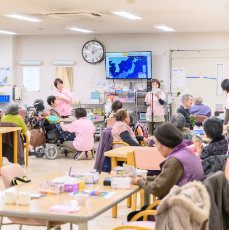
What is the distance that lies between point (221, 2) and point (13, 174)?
6.04 metres

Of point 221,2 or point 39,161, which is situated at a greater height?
point 221,2

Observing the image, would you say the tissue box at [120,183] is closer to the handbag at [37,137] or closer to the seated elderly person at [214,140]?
the seated elderly person at [214,140]

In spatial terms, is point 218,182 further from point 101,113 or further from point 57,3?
point 101,113

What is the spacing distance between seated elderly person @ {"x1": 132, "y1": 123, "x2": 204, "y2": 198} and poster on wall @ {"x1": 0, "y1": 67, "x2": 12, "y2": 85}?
37.1ft

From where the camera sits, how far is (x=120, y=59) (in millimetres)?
13617

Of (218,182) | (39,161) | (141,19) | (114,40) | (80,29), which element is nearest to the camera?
(218,182)

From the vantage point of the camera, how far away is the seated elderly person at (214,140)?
4.36 meters

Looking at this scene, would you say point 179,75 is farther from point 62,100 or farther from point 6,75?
point 6,75

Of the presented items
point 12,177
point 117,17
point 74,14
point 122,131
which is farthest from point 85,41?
point 12,177

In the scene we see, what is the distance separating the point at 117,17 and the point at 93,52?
3.44m

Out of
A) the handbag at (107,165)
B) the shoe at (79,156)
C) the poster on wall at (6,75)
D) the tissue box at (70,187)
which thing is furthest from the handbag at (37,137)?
the tissue box at (70,187)

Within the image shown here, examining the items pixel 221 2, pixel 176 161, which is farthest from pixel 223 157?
pixel 221 2

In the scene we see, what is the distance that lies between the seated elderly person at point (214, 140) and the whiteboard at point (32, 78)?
10549mm

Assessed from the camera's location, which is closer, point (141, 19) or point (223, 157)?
point (223, 157)
